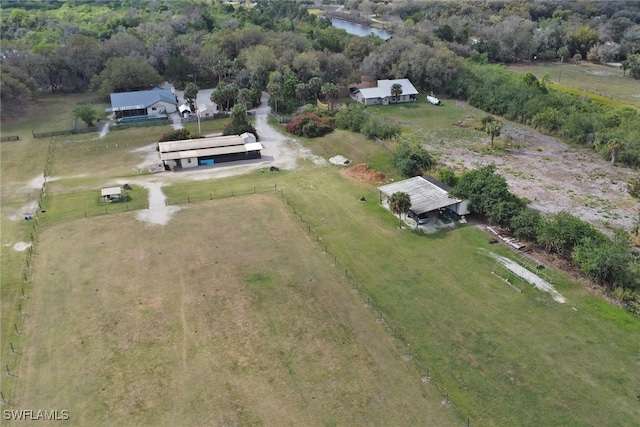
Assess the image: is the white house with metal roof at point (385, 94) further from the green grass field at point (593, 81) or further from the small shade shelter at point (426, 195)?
the small shade shelter at point (426, 195)

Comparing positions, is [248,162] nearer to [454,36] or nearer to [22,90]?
[22,90]

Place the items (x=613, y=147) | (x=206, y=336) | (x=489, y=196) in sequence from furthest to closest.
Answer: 1. (x=613, y=147)
2. (x=489, y=196)
3. (x=206, y=336)

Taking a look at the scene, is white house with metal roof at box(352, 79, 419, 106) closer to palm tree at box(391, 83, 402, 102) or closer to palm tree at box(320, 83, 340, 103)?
palm tree at box(391, 83, 402, 102)

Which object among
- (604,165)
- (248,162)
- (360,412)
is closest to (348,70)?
(248,162)

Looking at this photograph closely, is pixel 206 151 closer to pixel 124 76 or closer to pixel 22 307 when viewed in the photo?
pixel 22 307

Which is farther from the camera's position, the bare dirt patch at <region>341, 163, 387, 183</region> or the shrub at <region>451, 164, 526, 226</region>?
the bare dirt patch at <region>341, 163, 387, 183</region>

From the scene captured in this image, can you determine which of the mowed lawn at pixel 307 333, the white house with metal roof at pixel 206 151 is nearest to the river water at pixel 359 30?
the white house with metal roof at pixel 206 151

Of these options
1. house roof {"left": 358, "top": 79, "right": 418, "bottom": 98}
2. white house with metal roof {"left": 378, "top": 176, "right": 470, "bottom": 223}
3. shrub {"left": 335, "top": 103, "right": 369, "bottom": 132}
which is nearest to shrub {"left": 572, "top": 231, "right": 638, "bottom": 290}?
white house with metal roof {"left": 378, "top": 176, "right": 470, "bottom": 223}

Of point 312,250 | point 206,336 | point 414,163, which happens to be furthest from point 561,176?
point 206,336
